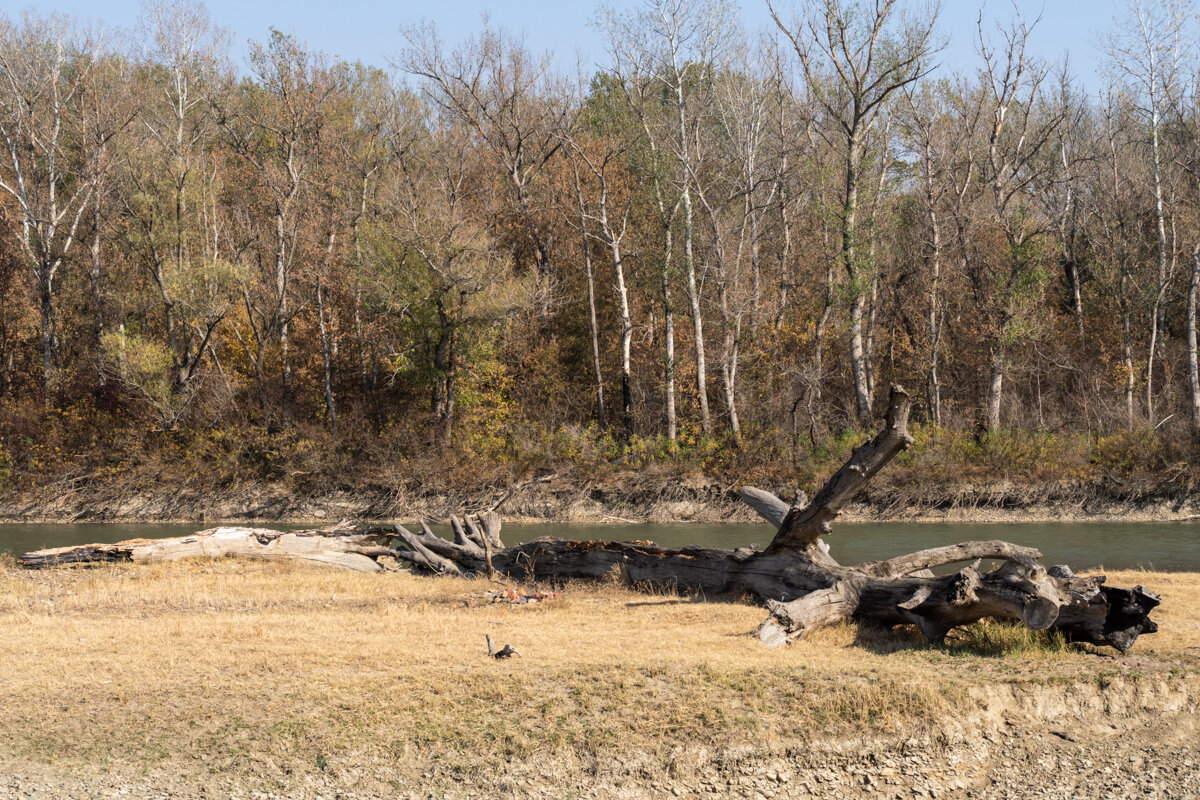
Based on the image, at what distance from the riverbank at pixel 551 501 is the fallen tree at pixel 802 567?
43.7ft

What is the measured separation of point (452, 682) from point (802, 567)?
601 cm

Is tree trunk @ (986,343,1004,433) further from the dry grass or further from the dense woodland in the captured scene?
the dry grass

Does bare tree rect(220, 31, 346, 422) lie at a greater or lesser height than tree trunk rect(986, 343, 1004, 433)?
greater

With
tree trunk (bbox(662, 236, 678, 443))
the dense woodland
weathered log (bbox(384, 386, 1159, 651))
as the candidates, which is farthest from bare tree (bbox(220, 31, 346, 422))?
weathered log (bbox(384, 386, 1159, 651))

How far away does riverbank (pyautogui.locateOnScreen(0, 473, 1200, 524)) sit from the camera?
98.7 ft

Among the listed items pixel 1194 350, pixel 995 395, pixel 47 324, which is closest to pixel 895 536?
pixel 995 395

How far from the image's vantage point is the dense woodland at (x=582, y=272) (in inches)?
1342

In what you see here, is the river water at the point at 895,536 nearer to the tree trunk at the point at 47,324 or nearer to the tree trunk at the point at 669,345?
the tree trunk at the point at 669,345

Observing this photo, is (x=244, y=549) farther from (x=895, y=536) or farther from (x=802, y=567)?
(x=895, y=536)

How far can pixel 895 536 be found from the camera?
1026 inches

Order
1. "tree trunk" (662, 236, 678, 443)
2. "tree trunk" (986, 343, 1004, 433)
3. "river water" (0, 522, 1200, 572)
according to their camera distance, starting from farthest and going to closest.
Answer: "tree trunk" (662, 236, 678, 443) < "tree trunk" (986, 343, 1004, 433) < "river water" (0, 522, 1200, 572)

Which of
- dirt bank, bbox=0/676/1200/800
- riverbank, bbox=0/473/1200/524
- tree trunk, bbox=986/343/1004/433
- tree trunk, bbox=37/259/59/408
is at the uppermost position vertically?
tree trunk, bbox=37/259/59/408

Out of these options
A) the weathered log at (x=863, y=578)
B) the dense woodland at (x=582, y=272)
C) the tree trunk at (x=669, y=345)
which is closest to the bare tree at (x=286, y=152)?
the dense woodland at (x=582, y=272)

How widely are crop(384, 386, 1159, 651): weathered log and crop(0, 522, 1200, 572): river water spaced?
7414 mm
